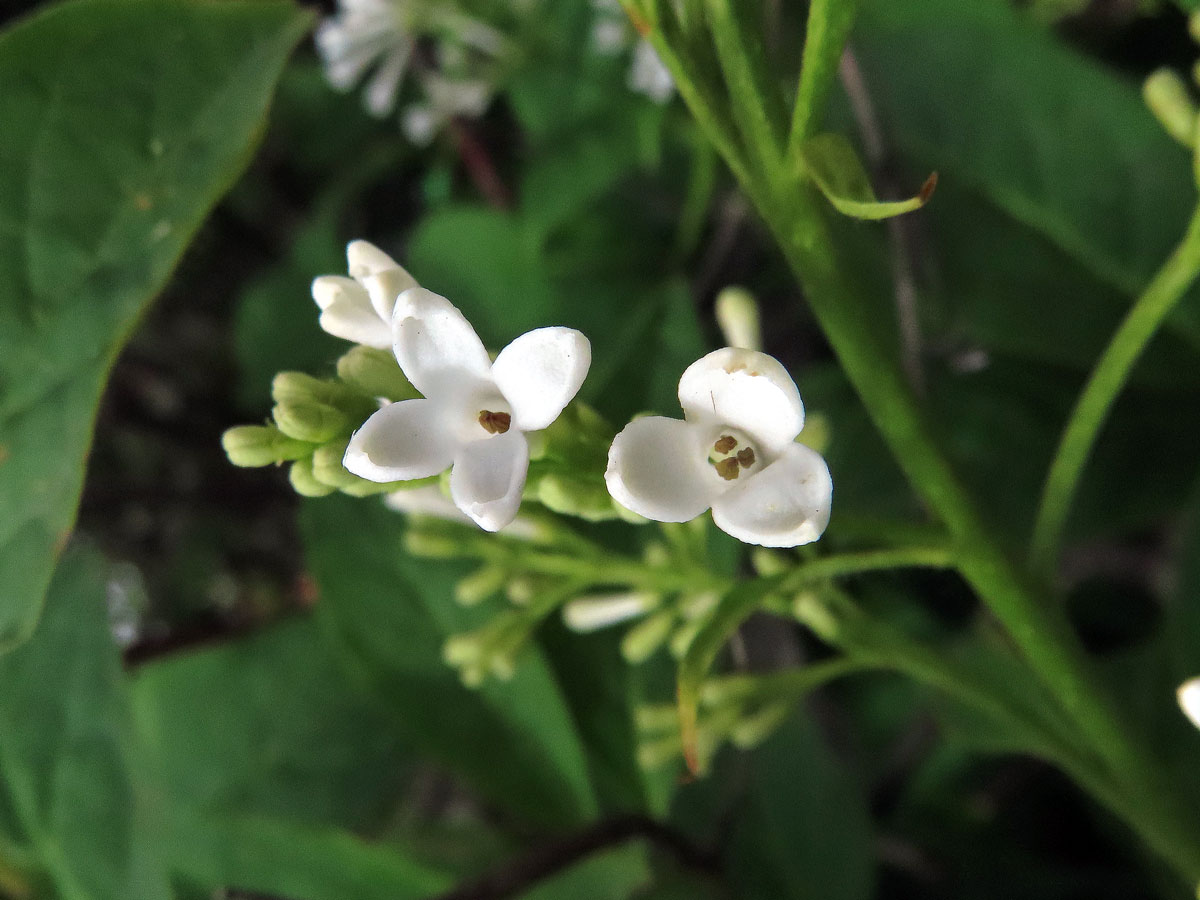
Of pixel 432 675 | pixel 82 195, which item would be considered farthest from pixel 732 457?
pixel 432 675

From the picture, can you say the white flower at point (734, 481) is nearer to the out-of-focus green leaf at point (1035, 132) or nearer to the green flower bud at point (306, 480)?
the green flower bud at point (306, 480)

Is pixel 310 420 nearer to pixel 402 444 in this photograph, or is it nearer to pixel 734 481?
pixel 402 444

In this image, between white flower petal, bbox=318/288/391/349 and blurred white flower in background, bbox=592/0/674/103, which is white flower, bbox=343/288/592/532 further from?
blurred white flower in background, bbox=592/0/674/103

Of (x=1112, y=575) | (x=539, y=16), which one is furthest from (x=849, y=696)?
(x=539, y=16)

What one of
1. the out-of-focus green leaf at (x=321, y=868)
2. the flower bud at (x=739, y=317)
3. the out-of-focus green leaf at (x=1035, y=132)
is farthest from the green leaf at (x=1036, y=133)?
the out-of-focus green leaf at (x=321, y=868)

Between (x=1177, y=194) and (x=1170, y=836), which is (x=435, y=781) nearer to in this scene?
(x=1170, y=836)

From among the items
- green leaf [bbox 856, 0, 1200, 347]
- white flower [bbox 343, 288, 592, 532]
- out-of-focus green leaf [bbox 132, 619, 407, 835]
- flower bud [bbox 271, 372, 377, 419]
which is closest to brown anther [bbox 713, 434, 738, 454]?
white flower [bbox 343, 288, 592, 532]
